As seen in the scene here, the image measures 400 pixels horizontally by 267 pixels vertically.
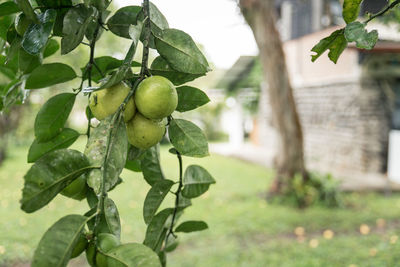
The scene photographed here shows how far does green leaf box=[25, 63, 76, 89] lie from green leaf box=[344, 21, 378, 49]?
1.47 ft

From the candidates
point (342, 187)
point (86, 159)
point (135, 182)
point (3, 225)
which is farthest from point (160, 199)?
point (135, 182)

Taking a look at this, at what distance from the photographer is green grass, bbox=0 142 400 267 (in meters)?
2.90

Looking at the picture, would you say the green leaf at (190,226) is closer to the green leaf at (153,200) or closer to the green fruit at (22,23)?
the green leaf at (153,200)

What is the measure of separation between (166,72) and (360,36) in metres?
0.26

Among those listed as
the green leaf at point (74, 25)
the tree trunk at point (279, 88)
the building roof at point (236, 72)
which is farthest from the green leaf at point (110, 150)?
the building roof at point (236, 72)

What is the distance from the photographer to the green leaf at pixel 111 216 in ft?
1.33

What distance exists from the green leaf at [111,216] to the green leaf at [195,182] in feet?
0.90

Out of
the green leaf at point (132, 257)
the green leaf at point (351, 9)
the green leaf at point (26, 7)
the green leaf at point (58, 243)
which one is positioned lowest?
the green leaf at point (132, 257)

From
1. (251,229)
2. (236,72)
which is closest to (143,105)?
(251,229)

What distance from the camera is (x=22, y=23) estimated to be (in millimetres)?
500

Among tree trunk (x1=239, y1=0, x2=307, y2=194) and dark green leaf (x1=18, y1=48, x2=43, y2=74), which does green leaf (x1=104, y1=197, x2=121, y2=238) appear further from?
tree trunk (x1=239, y1=0, x2=307, y2=194)

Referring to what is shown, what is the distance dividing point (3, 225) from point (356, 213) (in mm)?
3575

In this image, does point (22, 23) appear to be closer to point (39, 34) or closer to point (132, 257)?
point (39, 34)

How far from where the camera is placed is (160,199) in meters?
0.58
